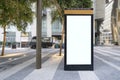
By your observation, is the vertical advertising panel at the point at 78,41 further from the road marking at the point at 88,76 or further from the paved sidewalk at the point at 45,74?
the road marking at the point at 88,76

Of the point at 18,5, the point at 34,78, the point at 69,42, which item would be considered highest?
the point at 18,5

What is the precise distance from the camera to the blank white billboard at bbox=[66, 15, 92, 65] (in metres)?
13.4

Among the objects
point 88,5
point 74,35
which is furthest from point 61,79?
point 88,5

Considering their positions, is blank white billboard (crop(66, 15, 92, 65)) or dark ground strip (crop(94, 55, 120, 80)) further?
blank white billboard (crop(66, 15, 92, 65))

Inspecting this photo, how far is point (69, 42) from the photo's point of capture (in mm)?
13375

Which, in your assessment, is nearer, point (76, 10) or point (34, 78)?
point (34, 78)

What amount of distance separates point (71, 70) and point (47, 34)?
58.7 metres

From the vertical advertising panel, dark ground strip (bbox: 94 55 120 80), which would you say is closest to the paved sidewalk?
dark ground strip (bbox: 94 55 120 80)

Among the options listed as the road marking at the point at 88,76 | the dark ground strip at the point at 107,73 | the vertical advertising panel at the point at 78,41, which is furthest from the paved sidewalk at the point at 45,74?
the vertical advertising panel at the point at 78,41

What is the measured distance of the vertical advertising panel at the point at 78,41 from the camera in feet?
43.8

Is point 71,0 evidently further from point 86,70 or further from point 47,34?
point 47,34

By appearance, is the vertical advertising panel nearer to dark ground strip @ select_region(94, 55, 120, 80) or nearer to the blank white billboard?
the blank white billboard

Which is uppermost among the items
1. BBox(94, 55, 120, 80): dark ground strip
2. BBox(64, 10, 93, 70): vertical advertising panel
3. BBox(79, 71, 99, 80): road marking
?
BBox(64, 10, 93, 70): vertical advertising panel

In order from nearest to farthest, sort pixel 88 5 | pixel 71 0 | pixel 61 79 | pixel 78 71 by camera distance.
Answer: pixel 61 79 < pixel 78 71 < pixel 71 0 < pixel 88 5
